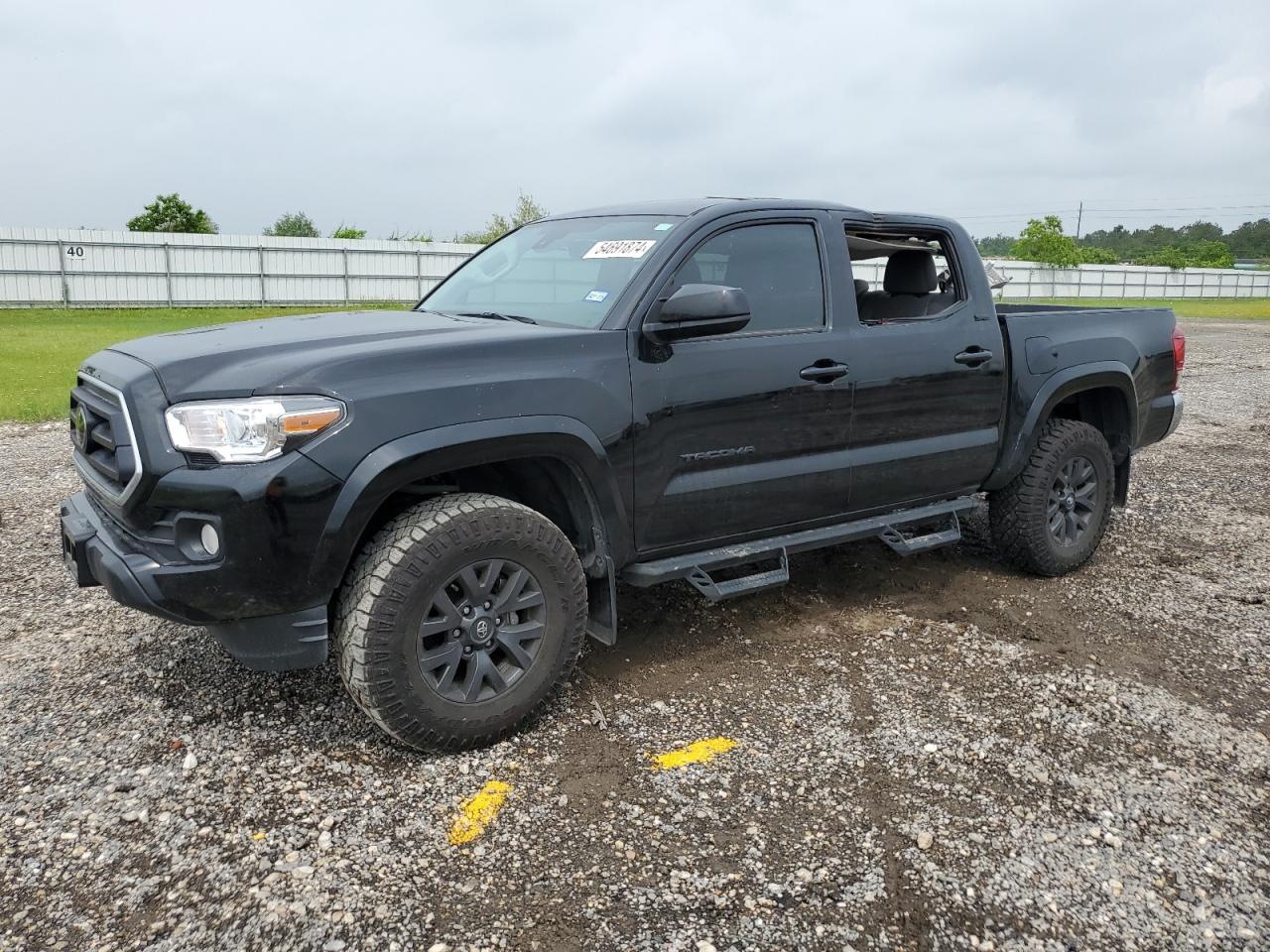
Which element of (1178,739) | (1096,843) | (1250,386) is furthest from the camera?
(1250,386)

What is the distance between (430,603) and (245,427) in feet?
2.54

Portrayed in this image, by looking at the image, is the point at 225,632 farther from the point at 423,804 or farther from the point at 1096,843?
the point at 1096,843

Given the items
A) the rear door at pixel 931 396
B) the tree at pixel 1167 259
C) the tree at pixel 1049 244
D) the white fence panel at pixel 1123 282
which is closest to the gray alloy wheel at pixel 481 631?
the rear door at pixel 931 396

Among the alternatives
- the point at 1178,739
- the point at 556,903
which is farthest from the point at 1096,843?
the point at 556,903

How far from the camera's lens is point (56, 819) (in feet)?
9.29

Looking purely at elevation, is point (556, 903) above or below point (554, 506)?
below

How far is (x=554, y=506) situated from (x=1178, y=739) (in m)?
2.40

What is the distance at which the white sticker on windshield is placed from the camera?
3781 millimetres

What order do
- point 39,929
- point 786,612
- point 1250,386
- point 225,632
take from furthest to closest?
point 1250,386 → point 786,612 → point 225,632 → point 39,929

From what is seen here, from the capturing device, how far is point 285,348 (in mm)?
3152

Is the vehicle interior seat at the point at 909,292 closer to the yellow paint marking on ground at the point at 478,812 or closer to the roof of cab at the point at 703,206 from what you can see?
the roof of cab at the point at 703,206

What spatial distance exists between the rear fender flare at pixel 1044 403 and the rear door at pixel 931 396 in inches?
5.4

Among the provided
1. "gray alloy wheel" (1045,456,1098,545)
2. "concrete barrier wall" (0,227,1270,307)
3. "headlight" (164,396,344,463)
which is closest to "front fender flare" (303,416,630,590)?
"headlight" (164,396,344,463)

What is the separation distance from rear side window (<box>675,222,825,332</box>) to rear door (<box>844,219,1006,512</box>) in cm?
25
